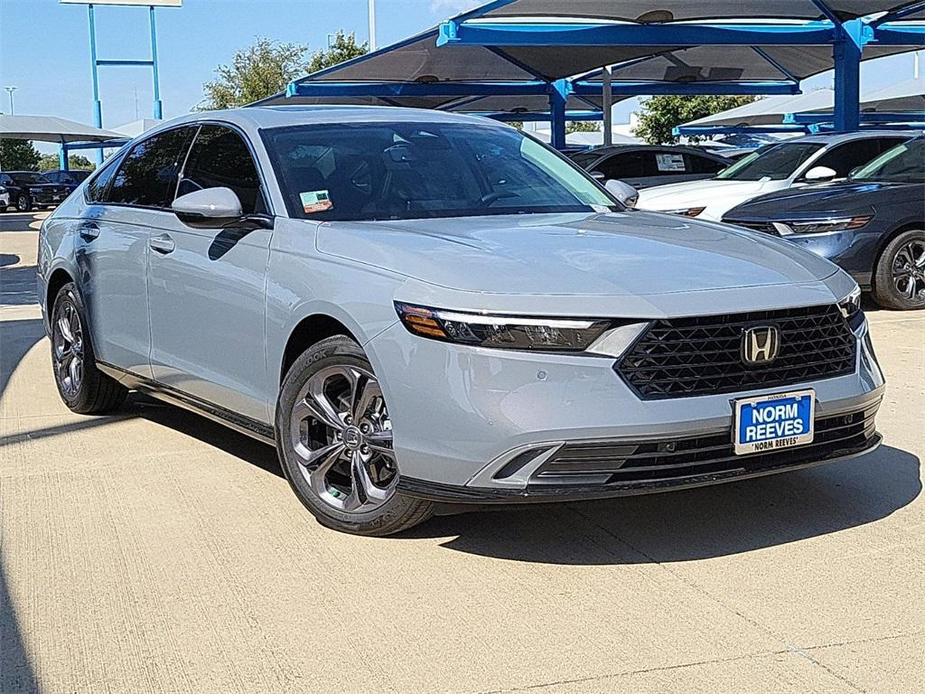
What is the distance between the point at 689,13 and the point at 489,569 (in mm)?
13614

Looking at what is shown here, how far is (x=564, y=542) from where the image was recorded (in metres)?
4.26

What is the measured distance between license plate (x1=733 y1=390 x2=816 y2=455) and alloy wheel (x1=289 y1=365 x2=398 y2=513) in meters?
1.13

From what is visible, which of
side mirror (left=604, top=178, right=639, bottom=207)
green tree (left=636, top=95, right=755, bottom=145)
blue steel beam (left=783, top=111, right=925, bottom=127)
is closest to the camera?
side mirror (left=604, top=178, right=639, bottom=207)

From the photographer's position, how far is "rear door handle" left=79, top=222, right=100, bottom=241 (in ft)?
20.1

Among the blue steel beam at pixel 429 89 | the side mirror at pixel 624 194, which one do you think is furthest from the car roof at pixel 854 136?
the blue steel beam at pixel 429 89

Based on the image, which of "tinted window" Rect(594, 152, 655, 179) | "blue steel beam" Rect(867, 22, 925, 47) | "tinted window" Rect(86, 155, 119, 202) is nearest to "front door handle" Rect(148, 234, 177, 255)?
"tinted window" Rect(86, 155, 119, 202)

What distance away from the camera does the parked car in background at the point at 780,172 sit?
38.5 feet

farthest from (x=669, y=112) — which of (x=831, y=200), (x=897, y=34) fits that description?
(x=831, y=200)

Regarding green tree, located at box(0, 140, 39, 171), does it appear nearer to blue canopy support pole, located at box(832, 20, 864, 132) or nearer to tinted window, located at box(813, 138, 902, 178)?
blue canopy support pole, located at box(832, 20, 864, 132)

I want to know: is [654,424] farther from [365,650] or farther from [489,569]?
[365,650]

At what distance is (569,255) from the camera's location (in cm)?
407

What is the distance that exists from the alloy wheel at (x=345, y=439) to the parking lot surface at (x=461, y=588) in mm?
178

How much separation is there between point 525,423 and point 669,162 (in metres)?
13.0

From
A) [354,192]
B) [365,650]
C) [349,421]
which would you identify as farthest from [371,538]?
[354,192]
